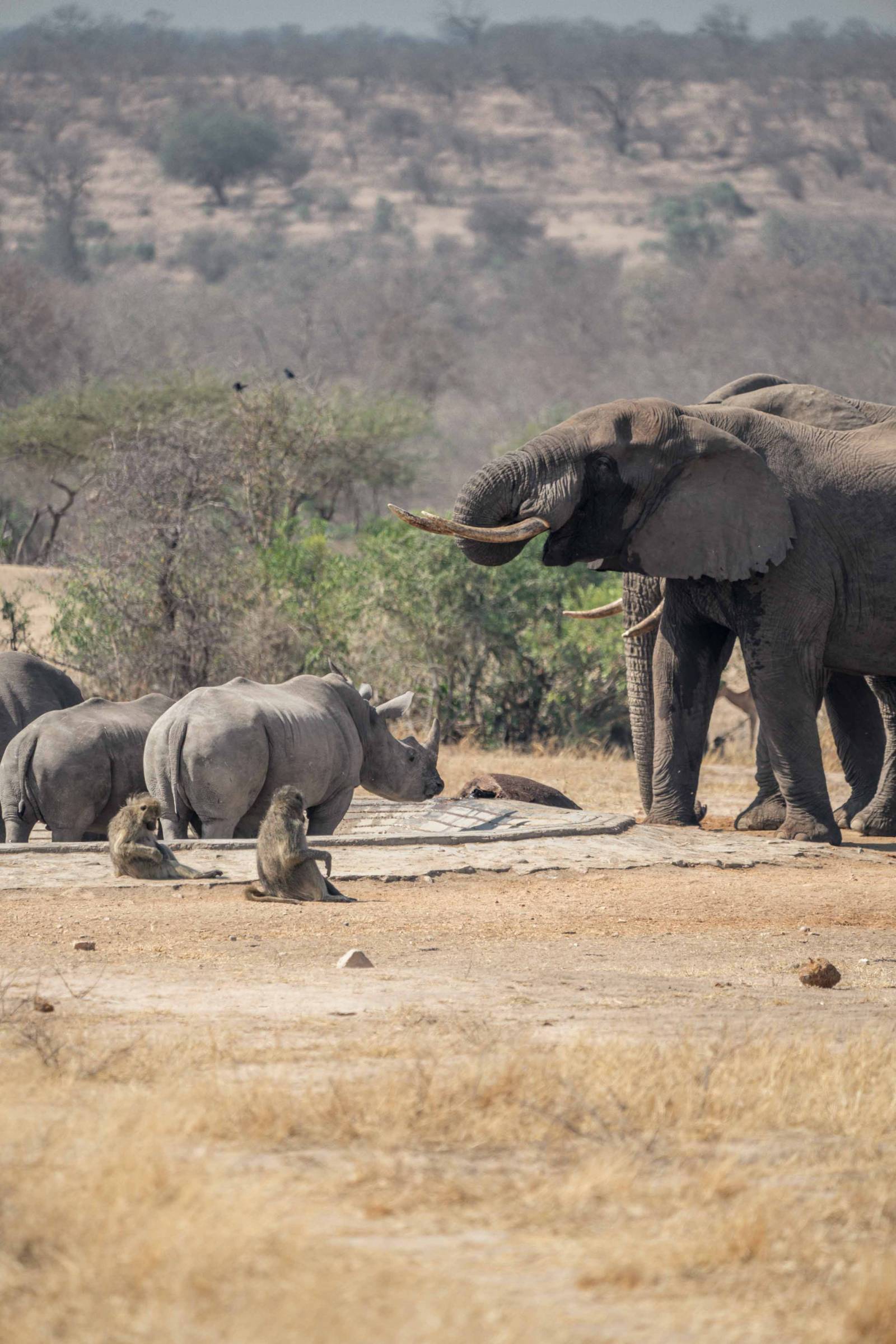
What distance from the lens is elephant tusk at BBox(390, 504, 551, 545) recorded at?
37.5 feet

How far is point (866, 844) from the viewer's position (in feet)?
43.8

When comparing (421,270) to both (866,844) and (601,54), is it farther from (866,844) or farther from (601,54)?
(866,844)

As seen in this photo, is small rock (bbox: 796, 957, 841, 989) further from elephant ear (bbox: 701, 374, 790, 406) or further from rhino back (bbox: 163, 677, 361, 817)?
elephant ear (bbox: 701, 374, 790, 406)

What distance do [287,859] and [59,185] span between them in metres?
83.5

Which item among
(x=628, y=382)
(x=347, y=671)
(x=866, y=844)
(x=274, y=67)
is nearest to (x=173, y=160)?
(x=274, y=67)

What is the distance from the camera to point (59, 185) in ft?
287

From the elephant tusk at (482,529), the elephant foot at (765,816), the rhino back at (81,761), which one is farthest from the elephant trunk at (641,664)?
the rhino back at (81,761)

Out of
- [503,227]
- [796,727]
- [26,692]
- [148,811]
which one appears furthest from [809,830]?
[503,227]

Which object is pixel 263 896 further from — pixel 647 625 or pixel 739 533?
pixel 647 625

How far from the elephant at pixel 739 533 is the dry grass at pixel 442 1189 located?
6.48 metres

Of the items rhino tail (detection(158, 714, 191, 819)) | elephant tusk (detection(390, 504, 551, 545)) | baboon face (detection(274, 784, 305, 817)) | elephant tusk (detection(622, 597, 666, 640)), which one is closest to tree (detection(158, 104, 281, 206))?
elephant tusk (detection(622, 597, 666, 640))

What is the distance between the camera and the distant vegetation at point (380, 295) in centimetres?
2220

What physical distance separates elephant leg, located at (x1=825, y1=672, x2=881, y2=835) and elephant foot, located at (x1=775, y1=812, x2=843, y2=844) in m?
2.16

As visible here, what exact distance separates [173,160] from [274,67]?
731 inches
